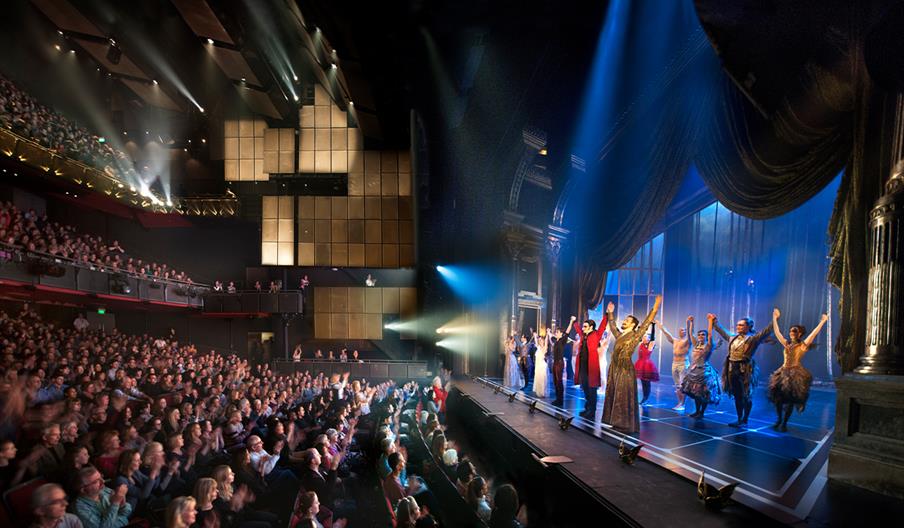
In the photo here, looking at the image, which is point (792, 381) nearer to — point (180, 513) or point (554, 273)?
point (180, 513)

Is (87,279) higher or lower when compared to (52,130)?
lower

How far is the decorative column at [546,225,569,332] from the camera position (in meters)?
12.0

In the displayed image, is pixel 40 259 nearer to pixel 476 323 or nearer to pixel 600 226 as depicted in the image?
pixel 476 323

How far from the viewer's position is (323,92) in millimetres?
18688

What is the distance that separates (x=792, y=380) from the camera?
543 cm

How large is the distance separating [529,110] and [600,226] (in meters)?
3.16

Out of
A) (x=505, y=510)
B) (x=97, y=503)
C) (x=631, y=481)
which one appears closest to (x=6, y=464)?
(x=97, y=503)

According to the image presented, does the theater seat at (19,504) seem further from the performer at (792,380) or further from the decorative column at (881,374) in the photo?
the performer at (792,380)

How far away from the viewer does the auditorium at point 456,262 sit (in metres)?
3.39

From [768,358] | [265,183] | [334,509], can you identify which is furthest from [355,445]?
[265,183]

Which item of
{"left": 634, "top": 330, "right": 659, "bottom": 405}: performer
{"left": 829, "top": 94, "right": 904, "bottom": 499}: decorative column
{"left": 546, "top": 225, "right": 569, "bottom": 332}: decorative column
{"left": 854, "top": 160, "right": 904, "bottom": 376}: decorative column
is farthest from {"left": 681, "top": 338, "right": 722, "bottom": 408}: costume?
{"left": 546, "top": 225, "right": 569, "bottom": 332}: decorative column

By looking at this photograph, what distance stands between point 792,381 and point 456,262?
10.5 metres

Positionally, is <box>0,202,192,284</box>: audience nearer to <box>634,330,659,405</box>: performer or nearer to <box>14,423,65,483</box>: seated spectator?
<box>14,423,65,483</box>: seated spectator

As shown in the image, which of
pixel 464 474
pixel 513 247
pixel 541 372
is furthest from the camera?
pixel 513 247
